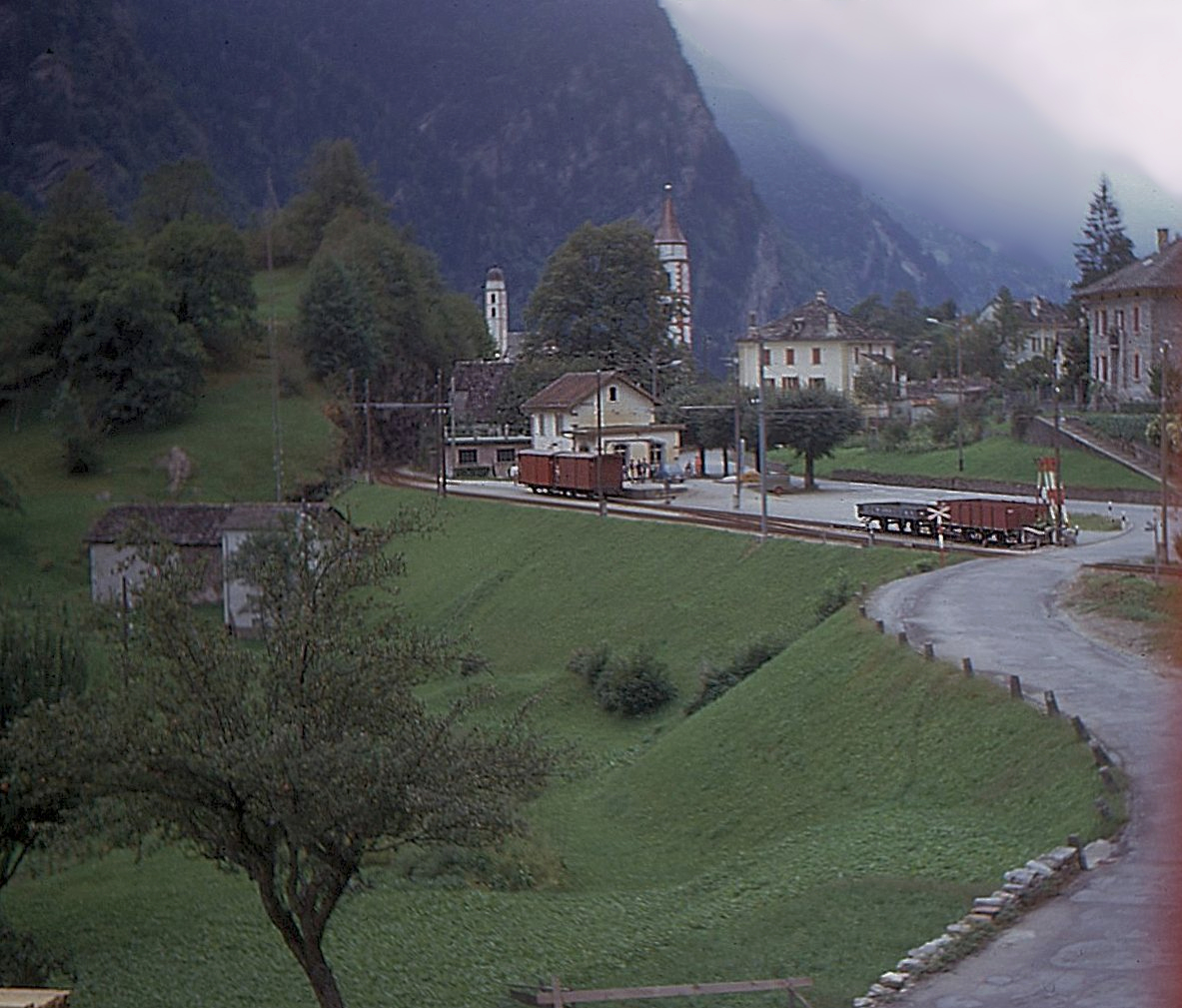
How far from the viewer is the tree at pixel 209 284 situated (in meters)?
77.1

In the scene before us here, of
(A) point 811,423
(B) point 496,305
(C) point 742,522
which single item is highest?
(B) point 496,305

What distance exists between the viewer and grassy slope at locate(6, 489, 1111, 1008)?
51.0 ft

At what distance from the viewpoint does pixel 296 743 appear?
12578mm

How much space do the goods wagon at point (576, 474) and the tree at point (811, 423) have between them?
527cm

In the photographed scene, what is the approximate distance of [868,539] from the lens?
117ft

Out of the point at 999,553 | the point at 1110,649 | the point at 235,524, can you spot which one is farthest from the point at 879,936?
the point at 235,524

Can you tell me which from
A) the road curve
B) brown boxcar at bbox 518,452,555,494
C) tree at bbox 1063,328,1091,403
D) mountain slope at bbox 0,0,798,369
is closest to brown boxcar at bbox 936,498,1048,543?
the road curve

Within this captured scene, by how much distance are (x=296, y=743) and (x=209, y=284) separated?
68278 millimetres

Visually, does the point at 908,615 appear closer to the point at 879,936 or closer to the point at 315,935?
the point at 879,936

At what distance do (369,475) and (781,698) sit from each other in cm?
4132

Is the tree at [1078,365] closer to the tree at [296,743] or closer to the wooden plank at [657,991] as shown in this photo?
the wooden plank at [657,991]

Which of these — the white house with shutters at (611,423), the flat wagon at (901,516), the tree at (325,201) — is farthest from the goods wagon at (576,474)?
the tree at (325,201)

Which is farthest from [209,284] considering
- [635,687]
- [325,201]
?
[635,687]

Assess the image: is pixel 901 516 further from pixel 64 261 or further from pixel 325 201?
pixel 325 201
